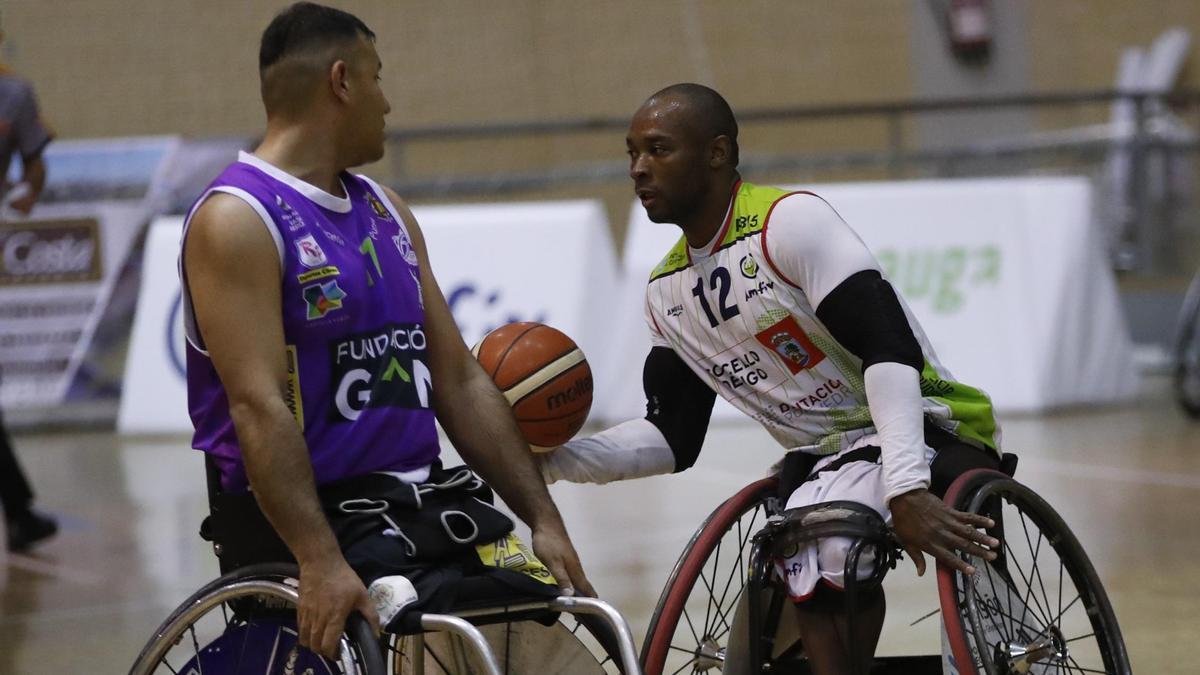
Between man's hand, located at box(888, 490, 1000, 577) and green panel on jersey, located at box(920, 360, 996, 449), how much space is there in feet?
1.32

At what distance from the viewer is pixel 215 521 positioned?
3012mm

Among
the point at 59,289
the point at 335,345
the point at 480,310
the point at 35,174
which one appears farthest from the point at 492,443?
the point at 59,289

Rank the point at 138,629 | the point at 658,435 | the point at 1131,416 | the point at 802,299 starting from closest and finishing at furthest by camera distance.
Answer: the point at 802,299 < the point at 658,435 < the point at 138,629 < the point at 1131,416

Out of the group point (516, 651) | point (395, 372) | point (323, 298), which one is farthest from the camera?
point (516, 651)

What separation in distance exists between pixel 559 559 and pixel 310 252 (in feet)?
2.49

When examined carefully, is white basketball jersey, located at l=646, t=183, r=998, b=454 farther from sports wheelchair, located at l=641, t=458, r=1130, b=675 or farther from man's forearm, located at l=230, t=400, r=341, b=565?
man's forearm, located at l=230, t=400, r=341, b=565

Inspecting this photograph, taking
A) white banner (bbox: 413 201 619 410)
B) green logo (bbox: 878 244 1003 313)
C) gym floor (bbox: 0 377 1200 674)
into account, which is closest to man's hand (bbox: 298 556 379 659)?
gym floor (bbox: 0 377 1200 674)

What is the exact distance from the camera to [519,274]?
31.8 feet

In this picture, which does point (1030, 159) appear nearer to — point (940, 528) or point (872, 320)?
point (872, 320)

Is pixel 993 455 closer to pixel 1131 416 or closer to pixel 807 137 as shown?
pixel 1131 416

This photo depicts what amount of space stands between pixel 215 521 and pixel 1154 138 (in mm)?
9717

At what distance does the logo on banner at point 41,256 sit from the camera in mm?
10672

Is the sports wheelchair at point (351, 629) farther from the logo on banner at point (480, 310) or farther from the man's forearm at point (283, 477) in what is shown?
the logo on banner at point (480, 310)

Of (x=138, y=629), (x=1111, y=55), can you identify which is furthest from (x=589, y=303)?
(x=1111, y=55)
